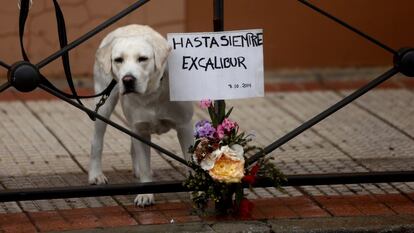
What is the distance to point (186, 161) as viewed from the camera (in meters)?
6.79

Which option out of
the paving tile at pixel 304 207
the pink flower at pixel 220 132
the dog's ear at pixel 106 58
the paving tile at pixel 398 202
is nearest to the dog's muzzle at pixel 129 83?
the dog's ear at pixel 106 58

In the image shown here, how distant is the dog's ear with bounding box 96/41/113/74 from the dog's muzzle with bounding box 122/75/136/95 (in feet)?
0.78

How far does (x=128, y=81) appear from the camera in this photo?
6531mm

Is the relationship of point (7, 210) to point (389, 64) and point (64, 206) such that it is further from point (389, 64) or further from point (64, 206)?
point (389, 64)

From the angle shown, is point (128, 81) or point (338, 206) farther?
point (338, 206)

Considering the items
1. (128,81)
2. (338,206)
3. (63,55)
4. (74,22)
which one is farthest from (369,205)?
(74,22)

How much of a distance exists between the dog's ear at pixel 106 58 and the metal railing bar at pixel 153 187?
27.9 inches

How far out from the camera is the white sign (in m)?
6.67

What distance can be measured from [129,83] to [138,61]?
157mm

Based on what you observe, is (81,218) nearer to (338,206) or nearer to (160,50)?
(160,50)

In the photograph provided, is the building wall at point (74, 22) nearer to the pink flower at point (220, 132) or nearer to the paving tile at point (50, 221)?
the paving tile at point (50, 221)

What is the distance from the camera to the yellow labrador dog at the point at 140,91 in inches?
260

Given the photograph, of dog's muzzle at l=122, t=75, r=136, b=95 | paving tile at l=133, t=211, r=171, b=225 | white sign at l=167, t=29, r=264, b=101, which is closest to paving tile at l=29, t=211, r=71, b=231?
paving tile at l=133, t=211, r=171, b=225

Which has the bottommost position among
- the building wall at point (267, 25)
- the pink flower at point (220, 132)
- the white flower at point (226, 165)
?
the white flower at point (226, 165)
